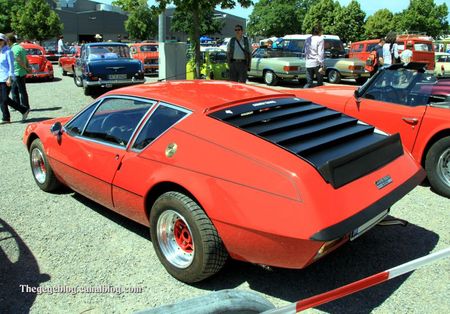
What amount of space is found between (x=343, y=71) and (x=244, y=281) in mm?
13676

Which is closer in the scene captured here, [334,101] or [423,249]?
[423,249]

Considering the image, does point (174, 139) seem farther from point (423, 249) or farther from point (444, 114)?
point (444, 114)

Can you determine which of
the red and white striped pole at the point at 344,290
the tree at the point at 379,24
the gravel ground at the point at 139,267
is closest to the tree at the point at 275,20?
the tree at the point at 379,24

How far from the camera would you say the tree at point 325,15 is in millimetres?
60797

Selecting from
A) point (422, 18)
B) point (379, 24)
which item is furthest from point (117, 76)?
point (422, 18)

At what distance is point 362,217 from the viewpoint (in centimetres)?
250

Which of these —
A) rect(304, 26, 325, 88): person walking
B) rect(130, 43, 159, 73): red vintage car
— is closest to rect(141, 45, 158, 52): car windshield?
rect(130, 43, 159, 73): red vintage car

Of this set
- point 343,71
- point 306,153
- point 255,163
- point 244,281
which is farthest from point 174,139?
point 343,71

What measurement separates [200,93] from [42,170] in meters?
2.38

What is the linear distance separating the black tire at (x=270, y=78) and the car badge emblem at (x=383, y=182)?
12.5 m

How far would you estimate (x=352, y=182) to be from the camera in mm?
2662

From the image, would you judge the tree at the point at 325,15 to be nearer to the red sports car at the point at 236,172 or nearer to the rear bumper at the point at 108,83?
the rear bumper at the point at 108,83

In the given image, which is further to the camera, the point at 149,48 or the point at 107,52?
the point at 149,48

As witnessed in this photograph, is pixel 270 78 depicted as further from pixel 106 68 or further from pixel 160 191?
pixel 160 191
